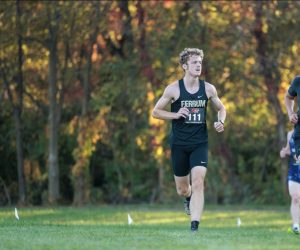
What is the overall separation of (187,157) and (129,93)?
1516 cm

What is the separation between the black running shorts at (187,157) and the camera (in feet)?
42.0

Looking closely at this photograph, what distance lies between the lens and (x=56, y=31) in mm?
27312

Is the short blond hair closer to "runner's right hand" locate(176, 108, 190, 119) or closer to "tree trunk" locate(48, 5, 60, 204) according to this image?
"runner's right hand" locate(176, 108, 190, 119)

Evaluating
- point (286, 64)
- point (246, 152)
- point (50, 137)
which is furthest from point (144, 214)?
point (246, 152)

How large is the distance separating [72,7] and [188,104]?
14.4 m

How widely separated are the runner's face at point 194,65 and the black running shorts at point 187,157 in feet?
3.20

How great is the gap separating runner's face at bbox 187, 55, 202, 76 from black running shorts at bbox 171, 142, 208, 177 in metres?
0.98

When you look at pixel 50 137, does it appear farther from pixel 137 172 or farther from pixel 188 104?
pixel 188 104

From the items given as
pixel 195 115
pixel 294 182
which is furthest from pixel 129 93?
pixel 195 115

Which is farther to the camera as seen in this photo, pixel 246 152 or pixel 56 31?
pixel 246 152

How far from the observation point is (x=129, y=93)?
28.2 meters

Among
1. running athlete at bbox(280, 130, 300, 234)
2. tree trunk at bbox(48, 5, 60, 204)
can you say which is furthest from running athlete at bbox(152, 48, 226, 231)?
tree trunk at bbox(48, 5, 60, 204)

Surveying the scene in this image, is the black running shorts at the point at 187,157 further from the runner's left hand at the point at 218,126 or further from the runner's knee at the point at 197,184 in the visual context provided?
the runner's left hand at the point at 218,126

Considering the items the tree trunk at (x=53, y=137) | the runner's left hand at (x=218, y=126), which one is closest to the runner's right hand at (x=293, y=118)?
the runner's left hand at (x=218, y=126)
